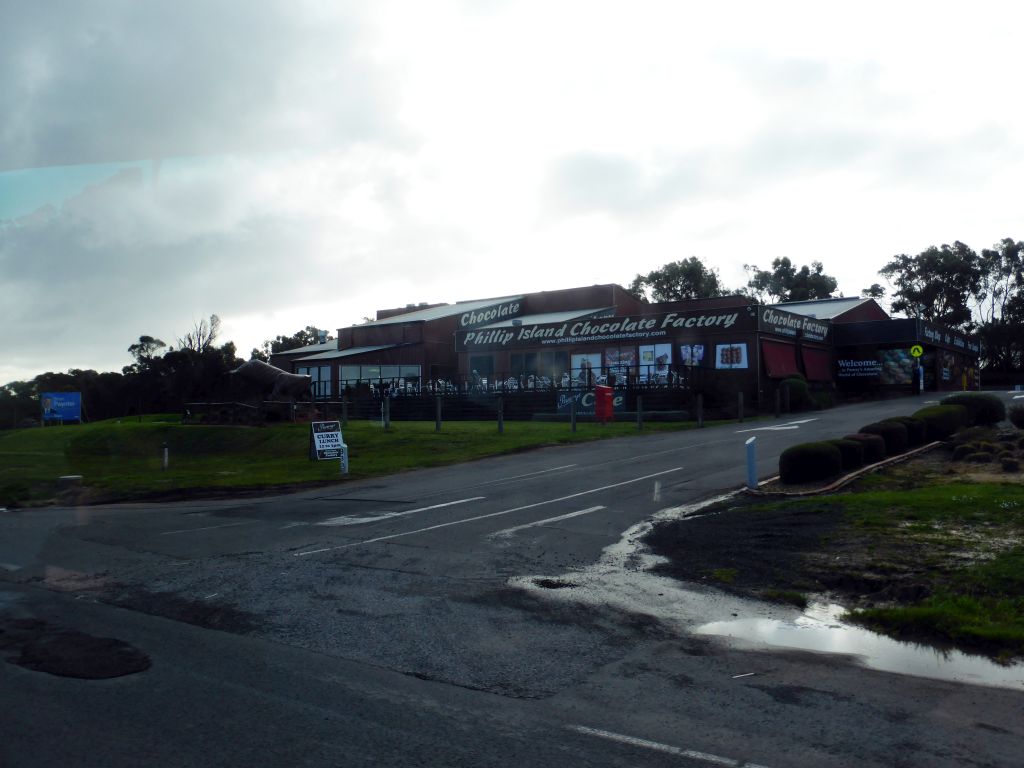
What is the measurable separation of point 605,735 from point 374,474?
55.5ft

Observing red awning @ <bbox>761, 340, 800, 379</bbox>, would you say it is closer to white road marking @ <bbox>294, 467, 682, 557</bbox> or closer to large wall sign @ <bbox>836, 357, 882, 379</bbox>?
large wall sign @ <bbox>836, 357, 882, 379</bbox>

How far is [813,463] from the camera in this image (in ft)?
A: 50.2

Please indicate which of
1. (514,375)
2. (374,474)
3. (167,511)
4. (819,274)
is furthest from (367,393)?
(819,274)

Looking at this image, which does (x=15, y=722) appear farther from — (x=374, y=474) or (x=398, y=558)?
(x=374, y=474)

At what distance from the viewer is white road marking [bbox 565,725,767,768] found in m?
4.66

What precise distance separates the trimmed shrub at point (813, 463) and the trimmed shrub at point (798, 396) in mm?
22245

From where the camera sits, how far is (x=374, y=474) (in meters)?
21.5

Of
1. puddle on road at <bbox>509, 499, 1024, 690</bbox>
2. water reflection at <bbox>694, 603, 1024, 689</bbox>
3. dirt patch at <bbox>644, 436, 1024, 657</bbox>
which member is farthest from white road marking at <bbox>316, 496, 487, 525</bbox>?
water reflection at <bbox>694, 603, 1024, 689</bbox>

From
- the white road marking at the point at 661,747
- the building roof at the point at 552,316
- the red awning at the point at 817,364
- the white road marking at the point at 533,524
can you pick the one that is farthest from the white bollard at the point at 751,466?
the building roof at the point at 552,316

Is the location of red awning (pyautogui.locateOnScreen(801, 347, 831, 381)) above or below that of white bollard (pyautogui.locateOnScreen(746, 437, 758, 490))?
above

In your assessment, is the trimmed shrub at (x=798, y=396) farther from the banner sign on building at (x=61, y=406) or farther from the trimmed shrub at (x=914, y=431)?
the banner sign on building at (x=61, y=406)

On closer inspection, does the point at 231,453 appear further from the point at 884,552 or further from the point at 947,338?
the point at 947,338

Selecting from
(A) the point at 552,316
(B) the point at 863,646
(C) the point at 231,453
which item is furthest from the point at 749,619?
(A) the point at 552,316

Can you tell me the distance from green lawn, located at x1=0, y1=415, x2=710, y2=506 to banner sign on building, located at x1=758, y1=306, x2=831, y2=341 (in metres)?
11.3
